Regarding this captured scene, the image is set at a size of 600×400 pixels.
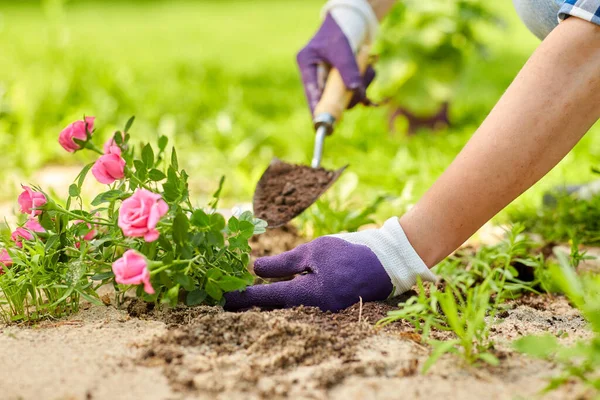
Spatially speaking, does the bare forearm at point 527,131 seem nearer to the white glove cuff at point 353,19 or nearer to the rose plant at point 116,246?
the rose plant at point 116,246

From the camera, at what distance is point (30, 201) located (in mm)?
1537

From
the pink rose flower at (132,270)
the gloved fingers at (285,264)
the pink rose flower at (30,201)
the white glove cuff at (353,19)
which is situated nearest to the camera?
the pink rose flower at (132,270)

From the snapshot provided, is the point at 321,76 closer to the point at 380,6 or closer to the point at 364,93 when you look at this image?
the point at 364,93

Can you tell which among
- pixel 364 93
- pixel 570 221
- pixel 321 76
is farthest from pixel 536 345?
pixel 321 76

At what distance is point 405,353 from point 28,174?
212 centimetres

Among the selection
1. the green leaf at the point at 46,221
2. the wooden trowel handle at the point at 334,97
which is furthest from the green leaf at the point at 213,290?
the wooden trowel handle at the point at 334,97

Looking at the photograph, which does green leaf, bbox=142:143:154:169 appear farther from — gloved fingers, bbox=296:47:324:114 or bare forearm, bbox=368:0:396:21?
bare forearm, bbox=368:0:396:21

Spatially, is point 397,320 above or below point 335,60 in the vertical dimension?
below

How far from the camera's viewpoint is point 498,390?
116 centimetres

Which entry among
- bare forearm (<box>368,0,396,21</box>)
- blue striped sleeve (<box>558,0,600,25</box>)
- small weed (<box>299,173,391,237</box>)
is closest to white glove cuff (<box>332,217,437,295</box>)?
small weed (<box>299,173,391,237</box>)

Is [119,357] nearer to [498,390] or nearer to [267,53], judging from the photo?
[498,390]

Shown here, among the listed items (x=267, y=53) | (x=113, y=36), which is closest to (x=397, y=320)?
(x=267, y=53)

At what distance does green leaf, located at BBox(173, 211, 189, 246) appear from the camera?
1392mm

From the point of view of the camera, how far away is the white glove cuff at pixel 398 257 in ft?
5.15
